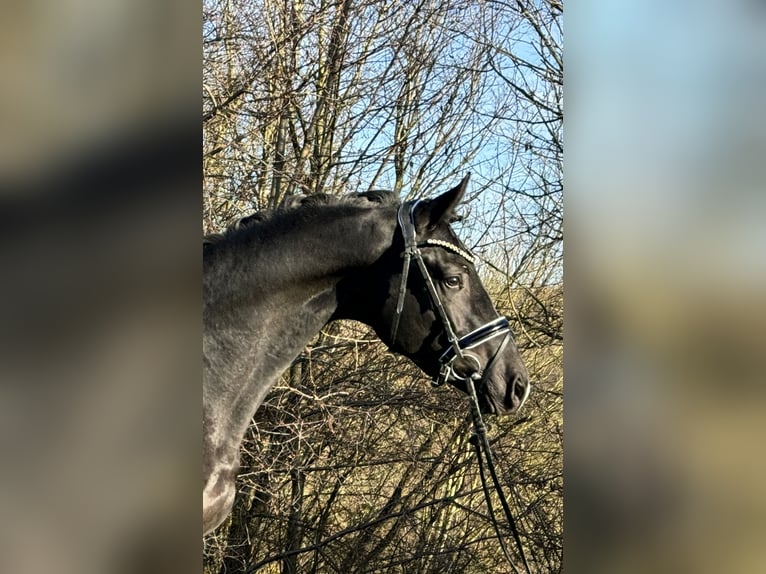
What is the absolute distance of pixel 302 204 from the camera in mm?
1908

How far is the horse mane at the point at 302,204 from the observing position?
182 centimetres

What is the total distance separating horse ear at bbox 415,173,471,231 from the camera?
1.89 m

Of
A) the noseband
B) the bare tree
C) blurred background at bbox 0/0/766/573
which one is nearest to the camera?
blurred background at bbox 0/0/766/573

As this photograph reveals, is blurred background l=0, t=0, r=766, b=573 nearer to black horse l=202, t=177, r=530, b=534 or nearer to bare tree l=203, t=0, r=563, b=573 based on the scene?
black horse l=202, t=177, r=530, b=534

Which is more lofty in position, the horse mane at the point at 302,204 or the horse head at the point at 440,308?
the horse mane at the point at 302,204

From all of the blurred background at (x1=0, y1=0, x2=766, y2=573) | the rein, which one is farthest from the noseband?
the blurred background at (x1=0, y1=0, x2=766, y2=573)

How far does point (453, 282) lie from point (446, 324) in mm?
131

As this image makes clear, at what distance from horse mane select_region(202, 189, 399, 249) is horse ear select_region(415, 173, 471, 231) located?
9cm
